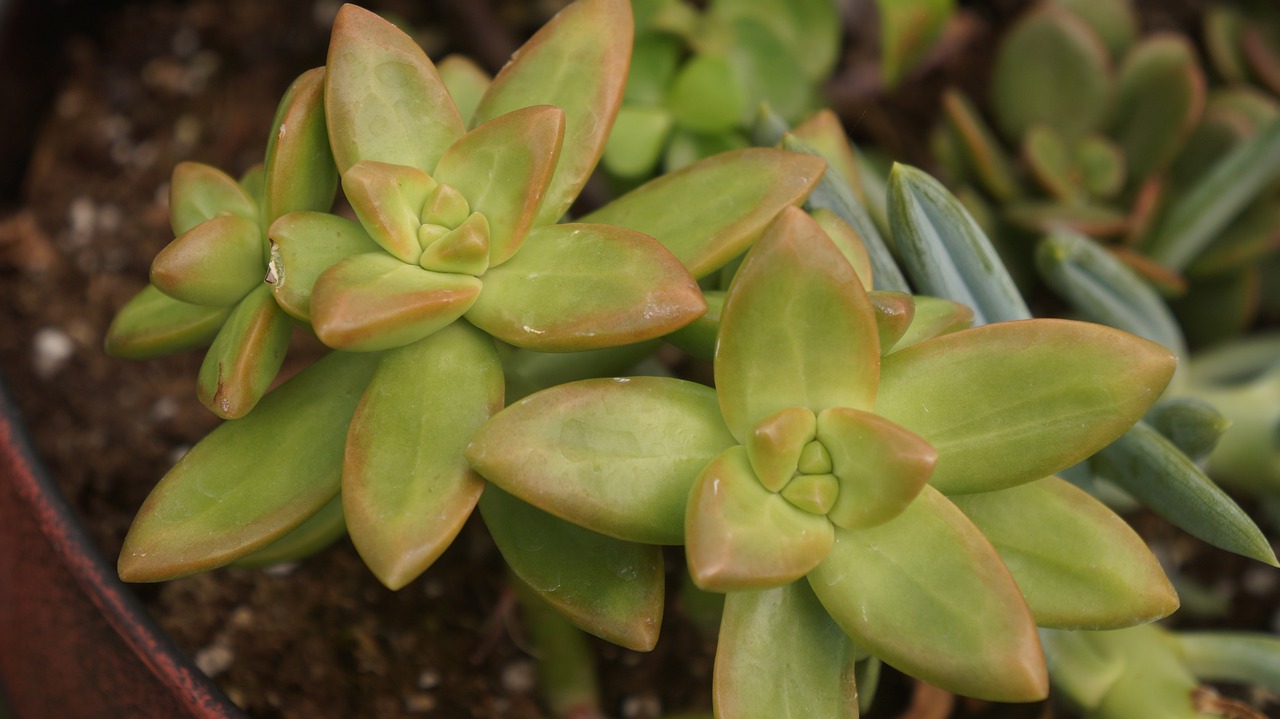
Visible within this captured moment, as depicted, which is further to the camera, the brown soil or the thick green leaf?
the brown soil

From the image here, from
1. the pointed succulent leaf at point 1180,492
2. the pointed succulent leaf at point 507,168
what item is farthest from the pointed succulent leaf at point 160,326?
the pointed succulent leaf at point 1180,492

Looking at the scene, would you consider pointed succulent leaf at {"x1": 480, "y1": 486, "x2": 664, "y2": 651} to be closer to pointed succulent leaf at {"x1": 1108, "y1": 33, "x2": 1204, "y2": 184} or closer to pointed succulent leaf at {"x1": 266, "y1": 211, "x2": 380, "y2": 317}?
pointed succulent leaf at {"x1": 266, "y1": 211, "x2": 380, "y2": 317}

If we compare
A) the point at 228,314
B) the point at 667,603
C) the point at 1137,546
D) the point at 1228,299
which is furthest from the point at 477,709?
the point at 1228,299

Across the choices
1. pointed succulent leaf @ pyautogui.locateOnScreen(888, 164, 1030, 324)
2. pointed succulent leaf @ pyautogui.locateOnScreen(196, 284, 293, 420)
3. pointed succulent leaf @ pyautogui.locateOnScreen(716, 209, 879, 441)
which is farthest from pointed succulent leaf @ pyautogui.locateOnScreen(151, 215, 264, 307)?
pointed succulent leaf @ pyautogui.locateOnScreen(888, 164, 1030, 324)

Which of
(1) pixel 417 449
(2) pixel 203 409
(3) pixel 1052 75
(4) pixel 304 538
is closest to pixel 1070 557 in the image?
(1) pixel 417 449

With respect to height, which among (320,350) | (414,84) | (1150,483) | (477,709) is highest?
(414,84)

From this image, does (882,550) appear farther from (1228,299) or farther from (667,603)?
(1228,299)

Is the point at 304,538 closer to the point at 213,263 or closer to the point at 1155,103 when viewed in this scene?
the point at 213,263
